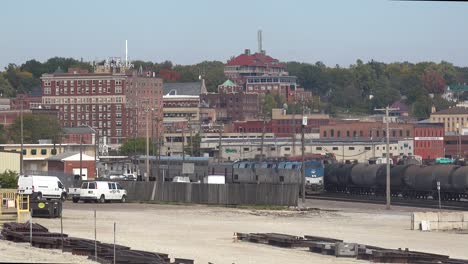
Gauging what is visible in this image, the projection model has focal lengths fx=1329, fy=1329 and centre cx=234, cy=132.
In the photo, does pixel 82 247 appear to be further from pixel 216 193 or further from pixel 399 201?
pixel 399 201

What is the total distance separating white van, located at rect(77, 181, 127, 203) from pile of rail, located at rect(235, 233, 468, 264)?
1278 inches

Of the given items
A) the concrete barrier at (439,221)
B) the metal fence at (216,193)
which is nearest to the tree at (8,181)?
the metal fence at (216,193)

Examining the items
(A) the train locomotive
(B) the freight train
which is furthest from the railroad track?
(A) the train locomotive

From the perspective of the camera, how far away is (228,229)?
58656 mm

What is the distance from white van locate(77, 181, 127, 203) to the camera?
274 ft

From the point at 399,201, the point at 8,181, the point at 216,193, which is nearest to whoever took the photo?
the point at 8,181

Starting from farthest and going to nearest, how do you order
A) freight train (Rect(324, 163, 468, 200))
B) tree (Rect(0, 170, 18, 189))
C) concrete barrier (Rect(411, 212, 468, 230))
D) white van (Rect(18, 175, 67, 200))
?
freight train (Rect(324, 163, 468, 200)) < tree (Rect(0, 170, 18, 189)) < white van (Rect(18, 175, 67, 200)) < concrete barrier (Rect(411, 212, 468, 230))

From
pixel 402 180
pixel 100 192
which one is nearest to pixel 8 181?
pixel 100 192

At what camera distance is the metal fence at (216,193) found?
3127 inches

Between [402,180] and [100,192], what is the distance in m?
23.4

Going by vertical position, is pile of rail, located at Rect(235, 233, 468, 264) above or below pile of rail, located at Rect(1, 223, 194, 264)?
below

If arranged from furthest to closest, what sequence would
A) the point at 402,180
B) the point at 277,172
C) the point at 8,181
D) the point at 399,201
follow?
the point at 277,172 → the point at 402,180 → the point at 399,201 → the point at 8,181

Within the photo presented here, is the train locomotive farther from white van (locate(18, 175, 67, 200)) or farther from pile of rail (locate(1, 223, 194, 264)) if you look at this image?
pile of rail (locate(1, 223, 194, 264))

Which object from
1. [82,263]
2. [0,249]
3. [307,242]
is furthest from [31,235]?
[307,242]
